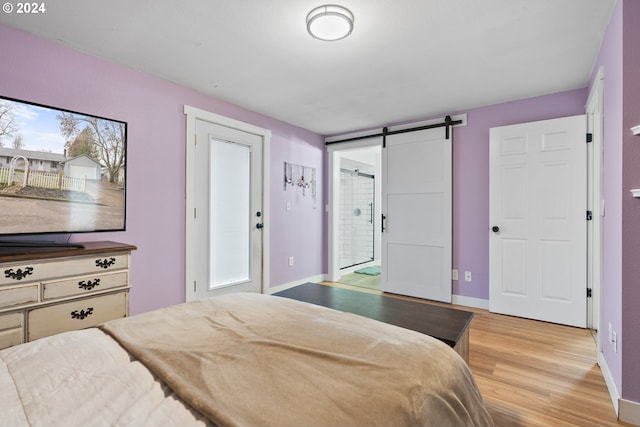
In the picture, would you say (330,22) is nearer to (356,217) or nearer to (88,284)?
(88,284)

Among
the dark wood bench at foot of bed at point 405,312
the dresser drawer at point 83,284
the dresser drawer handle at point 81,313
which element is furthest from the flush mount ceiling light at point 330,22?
the dresser drawer handle at point 81,313

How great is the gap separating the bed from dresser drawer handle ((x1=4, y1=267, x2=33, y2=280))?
1015 millimetres

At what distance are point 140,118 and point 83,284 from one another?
57.6 inches

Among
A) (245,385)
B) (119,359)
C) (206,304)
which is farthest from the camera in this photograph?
(206,304)

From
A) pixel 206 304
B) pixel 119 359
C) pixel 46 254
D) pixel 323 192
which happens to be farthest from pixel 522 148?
pixel 46 254

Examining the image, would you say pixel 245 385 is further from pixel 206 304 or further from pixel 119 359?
pixel 206 304

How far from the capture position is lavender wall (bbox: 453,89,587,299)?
3486 millimetres

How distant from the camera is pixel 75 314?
1964 millimetres

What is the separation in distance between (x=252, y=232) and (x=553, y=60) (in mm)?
3275

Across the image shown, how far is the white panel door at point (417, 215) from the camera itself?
3.79m

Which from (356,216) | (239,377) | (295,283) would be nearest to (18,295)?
(239,377)

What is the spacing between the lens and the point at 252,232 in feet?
12.4

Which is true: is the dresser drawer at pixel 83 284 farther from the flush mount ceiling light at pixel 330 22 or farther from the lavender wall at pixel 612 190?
the lavender wall at pixel 612 190

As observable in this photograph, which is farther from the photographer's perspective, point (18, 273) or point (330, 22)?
point (330, 22)
